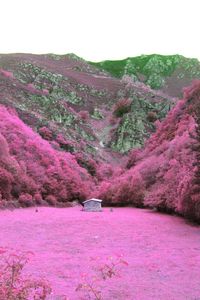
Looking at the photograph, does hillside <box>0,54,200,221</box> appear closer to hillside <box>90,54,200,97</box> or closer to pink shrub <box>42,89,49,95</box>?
pink shrub <box>42,89,49,95</box>

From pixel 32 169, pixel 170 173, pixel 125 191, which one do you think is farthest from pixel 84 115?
pixel 170 173

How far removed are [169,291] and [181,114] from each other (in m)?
58.4

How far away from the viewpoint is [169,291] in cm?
1681

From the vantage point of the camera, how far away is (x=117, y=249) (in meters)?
26.4

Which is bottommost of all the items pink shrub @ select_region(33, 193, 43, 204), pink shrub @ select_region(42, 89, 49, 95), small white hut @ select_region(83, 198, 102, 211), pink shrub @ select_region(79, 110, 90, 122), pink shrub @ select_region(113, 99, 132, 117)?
pink shrub @ select_region(33, 193, 43, 204)

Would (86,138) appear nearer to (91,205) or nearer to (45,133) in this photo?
(45,133)

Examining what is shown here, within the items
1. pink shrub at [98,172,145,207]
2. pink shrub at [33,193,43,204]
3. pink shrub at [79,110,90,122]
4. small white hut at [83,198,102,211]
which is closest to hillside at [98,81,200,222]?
pink shrub at [98,172,145,207]

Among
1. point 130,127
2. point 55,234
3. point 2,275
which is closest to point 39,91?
point 130,127

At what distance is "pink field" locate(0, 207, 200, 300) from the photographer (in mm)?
17219

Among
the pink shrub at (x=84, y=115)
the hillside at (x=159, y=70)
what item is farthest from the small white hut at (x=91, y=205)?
the hillside at (x=159, y=70)

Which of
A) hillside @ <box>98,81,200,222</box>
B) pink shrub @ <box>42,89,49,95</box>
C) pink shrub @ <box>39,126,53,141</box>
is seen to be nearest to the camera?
hillside @ <box>98,81,200,222</box>

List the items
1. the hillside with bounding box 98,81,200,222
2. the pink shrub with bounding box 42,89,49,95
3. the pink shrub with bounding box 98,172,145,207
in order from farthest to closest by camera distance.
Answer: the pink shrub with bounding box 42,89,49,95 < the pink shrub with bounding box 98,172,145,207 < the hillside with bounding box 98,81,200,222

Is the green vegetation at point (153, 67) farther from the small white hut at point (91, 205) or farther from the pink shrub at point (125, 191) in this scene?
the small white hut at point (91, 205)

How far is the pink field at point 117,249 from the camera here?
56.5ft
